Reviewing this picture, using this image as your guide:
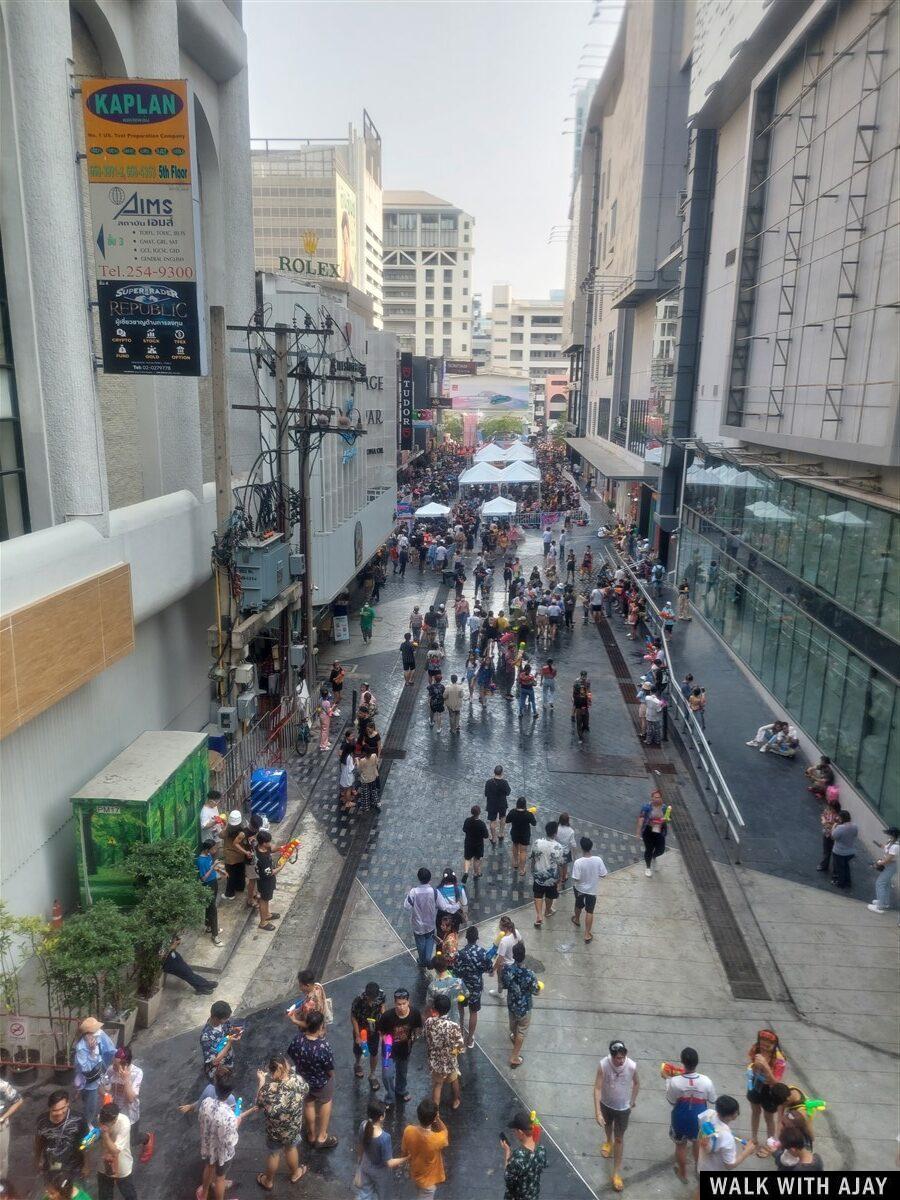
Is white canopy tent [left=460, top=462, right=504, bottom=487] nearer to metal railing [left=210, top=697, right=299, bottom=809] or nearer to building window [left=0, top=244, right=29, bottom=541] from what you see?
metal railing [left=210, top=697, right=299, bottom=809]

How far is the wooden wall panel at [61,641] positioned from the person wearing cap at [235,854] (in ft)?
8.56

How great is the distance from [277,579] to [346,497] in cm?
736

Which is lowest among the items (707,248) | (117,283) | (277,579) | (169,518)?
(277,579)

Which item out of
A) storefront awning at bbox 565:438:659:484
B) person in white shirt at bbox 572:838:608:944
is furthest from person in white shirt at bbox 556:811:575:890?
storefront awning at bbox 565:438:659:484

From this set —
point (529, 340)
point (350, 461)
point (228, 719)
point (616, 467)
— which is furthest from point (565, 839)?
point (529, 340)

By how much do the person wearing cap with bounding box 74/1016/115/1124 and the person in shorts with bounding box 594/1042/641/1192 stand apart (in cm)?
419

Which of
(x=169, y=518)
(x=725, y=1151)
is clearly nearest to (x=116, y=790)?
(x=169, y=518)

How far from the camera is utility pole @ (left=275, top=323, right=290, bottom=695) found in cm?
1354

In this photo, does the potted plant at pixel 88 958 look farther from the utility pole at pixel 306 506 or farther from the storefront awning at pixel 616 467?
the storefront awning at pixel 616 467

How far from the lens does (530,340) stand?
468ft

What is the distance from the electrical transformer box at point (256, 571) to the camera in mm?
13492

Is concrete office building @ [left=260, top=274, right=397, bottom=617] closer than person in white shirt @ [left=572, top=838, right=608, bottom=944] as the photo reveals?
No

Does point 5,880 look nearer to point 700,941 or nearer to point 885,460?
point 700,941

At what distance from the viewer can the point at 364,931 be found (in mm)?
10023
